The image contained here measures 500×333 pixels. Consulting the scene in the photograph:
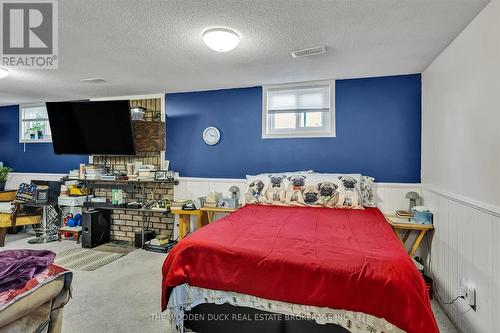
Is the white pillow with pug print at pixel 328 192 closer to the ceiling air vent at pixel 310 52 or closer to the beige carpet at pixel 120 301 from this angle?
the beige carpet at pixel 120 301

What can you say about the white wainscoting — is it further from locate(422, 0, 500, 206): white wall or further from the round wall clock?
the round wall clock

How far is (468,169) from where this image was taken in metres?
2.00

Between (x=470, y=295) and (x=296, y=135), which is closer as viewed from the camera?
(x=470, y=295)

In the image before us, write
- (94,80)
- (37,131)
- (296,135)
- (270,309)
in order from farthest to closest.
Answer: (37,131) → (296,135) → (94,80) → (270,309)

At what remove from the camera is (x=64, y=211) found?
4.69 metres

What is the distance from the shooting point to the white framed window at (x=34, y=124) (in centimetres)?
507

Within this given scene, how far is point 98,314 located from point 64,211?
313cm

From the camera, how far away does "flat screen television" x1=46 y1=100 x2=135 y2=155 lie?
387 centimetres

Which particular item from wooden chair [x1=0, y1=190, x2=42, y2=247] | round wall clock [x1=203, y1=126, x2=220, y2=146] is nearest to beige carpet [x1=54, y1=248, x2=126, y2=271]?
wooden chair [x1=0, y1=190, x2=42, y2=247]

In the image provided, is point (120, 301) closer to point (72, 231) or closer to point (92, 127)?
point (72, 231)

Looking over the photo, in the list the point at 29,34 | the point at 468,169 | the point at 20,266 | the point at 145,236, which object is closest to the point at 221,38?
the point at 29,34

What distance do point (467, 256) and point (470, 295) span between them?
0.87 ft

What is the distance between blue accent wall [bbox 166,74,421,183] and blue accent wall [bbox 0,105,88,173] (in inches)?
92.5

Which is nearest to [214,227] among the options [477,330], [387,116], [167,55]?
[167,55]
